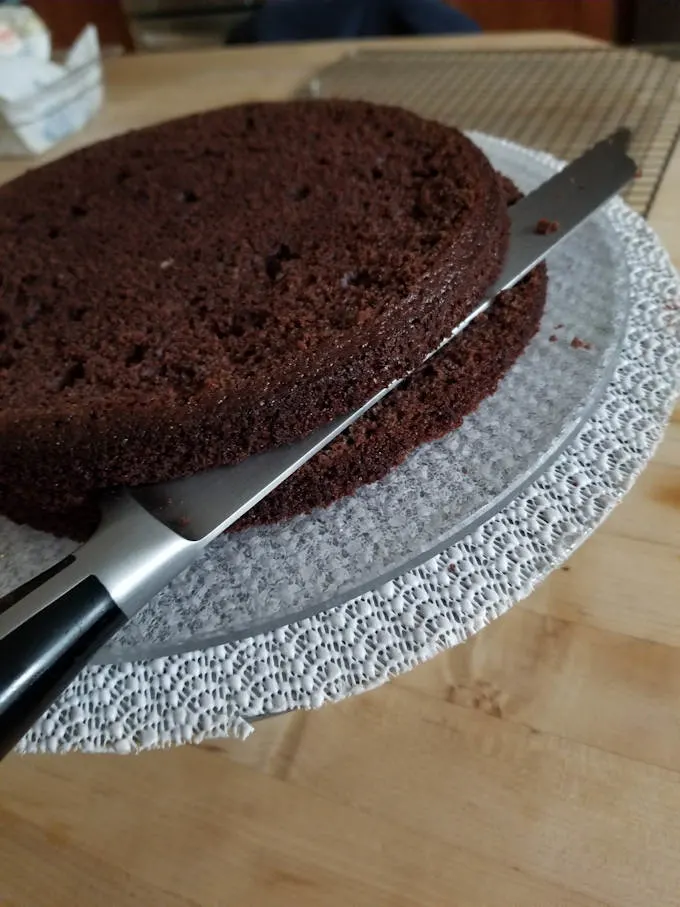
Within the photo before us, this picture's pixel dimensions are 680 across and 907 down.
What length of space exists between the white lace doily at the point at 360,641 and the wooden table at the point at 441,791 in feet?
0.28

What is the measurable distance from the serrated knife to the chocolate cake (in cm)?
2

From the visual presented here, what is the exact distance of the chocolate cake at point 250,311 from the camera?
1.74ft

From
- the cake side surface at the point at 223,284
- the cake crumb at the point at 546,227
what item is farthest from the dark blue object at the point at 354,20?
the cake crumb at the point at 546,227

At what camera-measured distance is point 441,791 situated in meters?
0.50

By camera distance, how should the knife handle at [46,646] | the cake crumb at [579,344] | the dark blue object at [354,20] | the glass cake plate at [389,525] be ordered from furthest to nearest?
the dark blue object at [354,20]
the cake crumb at [579,344]
the glass cake plate at [389,525]
the knife handle at [46,646]

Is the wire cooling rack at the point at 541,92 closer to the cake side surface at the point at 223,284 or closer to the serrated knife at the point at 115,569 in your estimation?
the cake side surface at the point at 223,284

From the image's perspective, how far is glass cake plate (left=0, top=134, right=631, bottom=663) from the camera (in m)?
0.50

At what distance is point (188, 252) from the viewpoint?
683mm

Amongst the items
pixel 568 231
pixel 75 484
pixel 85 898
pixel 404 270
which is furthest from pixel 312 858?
pixel 568 231

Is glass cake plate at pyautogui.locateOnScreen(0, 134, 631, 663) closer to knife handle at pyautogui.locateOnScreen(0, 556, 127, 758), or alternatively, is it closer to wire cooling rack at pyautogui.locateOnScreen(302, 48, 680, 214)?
knife handle at pyautogui.locateOnScreen(0, 556, 127, 758)

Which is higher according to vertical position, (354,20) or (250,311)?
(250,311)

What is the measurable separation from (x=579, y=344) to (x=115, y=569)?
0.40 m

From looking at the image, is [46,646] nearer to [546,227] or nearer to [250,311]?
[250,311]

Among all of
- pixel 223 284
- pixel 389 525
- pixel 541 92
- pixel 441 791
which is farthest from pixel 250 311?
pixel 541 92
